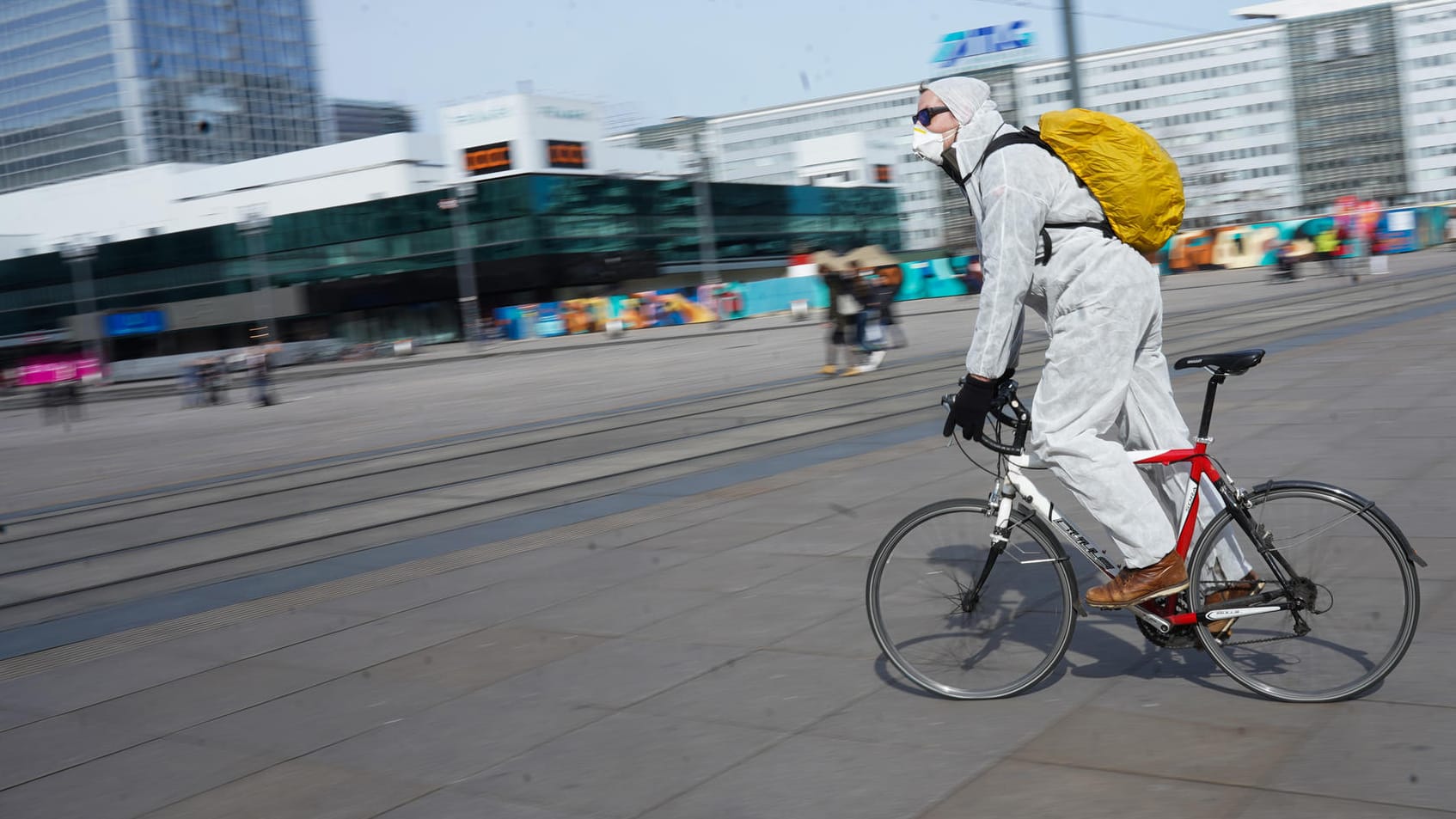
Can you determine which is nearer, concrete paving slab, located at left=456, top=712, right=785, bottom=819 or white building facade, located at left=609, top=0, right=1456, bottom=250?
concrete paving slab, located at left=456, top=712, right=785, bottom=819

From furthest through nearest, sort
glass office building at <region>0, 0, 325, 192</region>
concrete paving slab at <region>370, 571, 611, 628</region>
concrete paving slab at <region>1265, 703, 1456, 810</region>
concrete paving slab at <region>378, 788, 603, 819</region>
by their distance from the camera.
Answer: glass office building at <region>0, 0, 325, 192</region> < concrete paving slab at <region>370, 571, 611, 628</region> < concrete paving slab at <region>378, 788, 603, 819</region> < concrete paving slab at <region>1265, 703, 1456, 810</region>

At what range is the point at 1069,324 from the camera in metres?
3.82

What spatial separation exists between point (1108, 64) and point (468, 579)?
140 m

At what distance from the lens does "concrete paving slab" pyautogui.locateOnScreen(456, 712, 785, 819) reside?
11.8 feet

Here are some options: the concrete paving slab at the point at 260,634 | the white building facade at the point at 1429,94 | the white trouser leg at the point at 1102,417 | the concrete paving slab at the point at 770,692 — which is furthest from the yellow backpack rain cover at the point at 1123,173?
the white building facade at the point at 1429,94

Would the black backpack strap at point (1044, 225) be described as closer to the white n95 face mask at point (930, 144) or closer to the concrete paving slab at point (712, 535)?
the white n95 face mask at point (930, 144)

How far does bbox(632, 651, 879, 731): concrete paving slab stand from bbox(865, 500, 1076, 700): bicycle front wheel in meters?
0.29

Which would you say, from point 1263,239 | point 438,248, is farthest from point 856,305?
point 438,248

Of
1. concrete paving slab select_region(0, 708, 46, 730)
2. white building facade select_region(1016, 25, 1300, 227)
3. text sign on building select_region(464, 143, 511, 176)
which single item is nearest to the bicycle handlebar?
concrete paving slab select_region(0, 708, 46, 730)

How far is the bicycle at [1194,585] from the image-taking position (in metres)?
3.68

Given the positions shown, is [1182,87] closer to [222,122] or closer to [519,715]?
[222,122]

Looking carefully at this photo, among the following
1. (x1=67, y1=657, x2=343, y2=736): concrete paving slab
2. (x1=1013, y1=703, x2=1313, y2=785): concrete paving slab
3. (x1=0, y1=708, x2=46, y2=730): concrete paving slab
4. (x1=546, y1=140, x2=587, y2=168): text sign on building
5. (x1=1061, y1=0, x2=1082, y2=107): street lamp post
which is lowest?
(x1=1013, y1=703, x2=1313, y2=785): concrete paving slab

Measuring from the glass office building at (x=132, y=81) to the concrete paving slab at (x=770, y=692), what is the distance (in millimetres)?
135213

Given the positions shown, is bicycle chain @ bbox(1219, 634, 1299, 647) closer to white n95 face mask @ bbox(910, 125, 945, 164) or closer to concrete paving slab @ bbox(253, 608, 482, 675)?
white n95 face mask @ bbox(910, 125, 945, 164)
